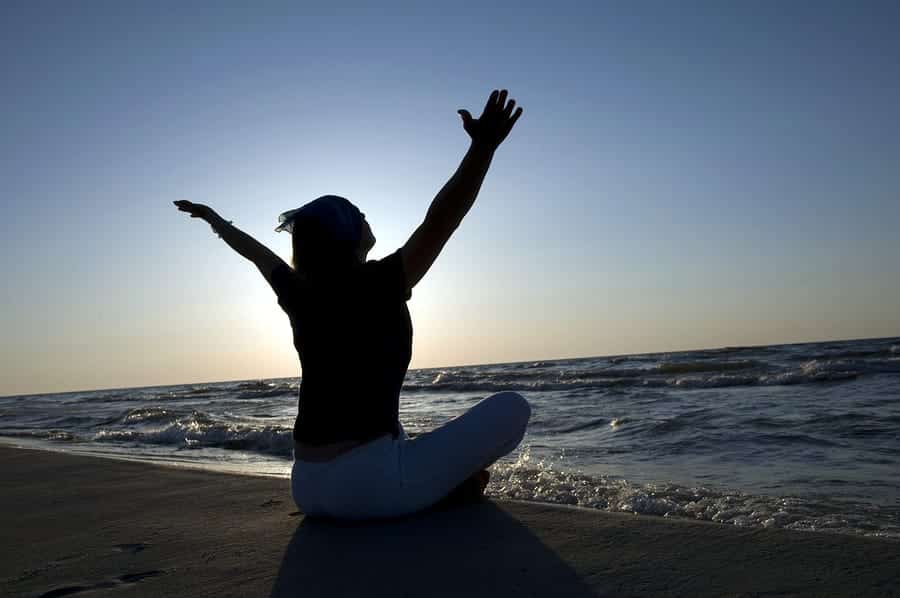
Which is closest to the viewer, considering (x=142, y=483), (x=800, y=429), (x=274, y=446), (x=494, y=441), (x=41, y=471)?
(x=494, y=441)

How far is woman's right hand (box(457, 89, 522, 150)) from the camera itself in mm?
2111

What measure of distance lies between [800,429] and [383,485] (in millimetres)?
5032

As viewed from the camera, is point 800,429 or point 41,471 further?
point 800,429

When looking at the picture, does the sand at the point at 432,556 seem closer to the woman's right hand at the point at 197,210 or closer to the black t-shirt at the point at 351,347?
the black t-shirt at the point at 351,347

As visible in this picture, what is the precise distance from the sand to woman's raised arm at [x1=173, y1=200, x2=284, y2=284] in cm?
111

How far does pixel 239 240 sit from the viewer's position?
2.90m

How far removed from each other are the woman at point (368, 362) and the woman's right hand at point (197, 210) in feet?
2.03

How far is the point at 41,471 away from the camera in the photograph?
4953 mm

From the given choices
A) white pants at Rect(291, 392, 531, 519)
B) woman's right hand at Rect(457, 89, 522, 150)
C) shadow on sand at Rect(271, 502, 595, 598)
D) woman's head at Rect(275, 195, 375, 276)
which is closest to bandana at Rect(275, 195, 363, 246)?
woman's head at Rect(275, 195, 375, 276)

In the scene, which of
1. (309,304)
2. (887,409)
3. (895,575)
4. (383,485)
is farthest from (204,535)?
(887,409)

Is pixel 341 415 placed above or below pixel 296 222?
below

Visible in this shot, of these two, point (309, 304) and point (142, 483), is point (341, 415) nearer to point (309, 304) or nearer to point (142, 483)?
point (309, 304)

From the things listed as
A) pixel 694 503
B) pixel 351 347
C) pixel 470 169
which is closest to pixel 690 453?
pixel 694 503

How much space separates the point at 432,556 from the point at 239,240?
161 centimetres
